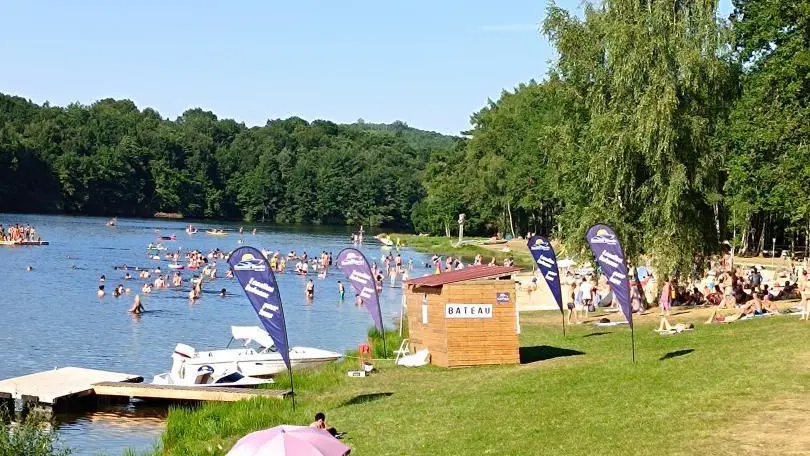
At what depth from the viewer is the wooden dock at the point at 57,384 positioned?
24.7 meters

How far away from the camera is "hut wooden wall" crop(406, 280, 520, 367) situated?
79.5 feet

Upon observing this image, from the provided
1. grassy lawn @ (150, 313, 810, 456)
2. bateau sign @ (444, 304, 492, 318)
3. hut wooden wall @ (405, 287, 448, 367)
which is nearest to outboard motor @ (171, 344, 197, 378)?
grassy lawn @ (150, 313, 810, 456)

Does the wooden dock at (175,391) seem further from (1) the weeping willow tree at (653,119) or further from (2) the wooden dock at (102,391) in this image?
(1) the weeping willow tree at (653,119)

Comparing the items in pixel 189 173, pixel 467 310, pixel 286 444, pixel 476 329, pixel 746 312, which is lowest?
pixel 286 444

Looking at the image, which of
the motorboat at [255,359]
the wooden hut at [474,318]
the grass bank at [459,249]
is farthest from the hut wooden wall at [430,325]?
the grass bank at [459,249]

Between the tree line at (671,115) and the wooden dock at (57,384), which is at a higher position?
the tree line at (671,115)

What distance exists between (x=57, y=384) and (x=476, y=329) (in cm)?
1079

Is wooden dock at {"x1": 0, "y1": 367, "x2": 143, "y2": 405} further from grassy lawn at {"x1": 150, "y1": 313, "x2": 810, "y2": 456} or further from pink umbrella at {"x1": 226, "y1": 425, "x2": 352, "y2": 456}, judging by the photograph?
pink umbrella at {"x1": 226, "y1": 425, "x2": 352, "y2": 456}

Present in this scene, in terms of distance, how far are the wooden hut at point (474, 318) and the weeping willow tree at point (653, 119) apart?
37.5 feet

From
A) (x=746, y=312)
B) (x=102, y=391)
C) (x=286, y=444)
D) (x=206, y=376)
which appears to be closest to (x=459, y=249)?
(x=746, y=312)

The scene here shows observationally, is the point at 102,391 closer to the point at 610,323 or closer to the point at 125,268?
the point at 610,323

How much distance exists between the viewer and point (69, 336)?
40.7m

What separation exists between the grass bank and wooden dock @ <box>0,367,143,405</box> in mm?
55514

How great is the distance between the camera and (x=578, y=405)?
57.5 ft
